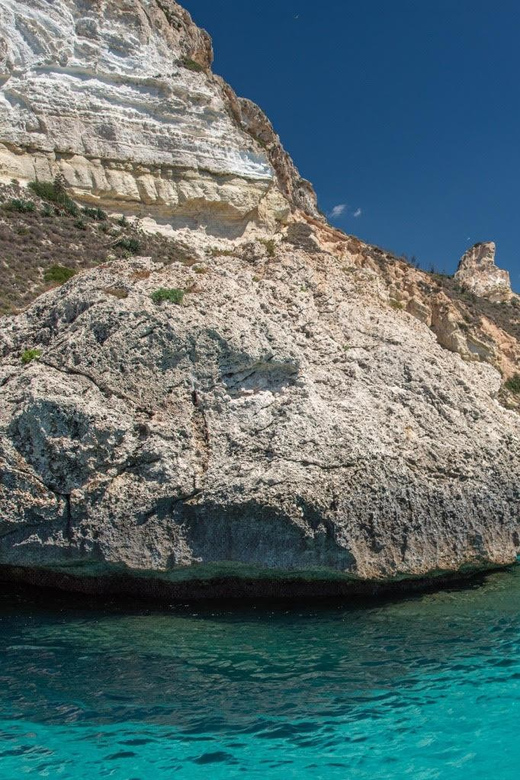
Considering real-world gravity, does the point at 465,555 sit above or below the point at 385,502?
below

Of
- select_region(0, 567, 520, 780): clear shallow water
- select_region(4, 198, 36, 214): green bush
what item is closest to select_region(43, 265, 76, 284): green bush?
select_region(4, 198, 36, 214): green bush

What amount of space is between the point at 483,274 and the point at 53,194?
138 ft

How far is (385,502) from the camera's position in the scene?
24.7 feet

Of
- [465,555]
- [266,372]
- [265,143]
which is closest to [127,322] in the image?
[266,372]

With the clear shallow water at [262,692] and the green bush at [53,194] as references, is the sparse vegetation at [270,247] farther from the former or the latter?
the green bush at [53,194]

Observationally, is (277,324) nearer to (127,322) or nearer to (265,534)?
(127,322)

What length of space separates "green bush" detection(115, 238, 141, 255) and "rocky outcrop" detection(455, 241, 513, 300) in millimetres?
34007

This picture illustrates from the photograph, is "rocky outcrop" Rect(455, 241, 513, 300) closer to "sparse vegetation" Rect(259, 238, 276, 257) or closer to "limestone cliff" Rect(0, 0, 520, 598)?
"sparse vegetation" Rect(259, 238, 276, 257)

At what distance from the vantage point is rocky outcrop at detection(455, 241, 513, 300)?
185 feet

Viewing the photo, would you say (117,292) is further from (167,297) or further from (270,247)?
(270,247)

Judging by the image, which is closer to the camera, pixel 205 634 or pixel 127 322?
pixel 205 634

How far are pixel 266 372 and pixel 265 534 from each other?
2313mm

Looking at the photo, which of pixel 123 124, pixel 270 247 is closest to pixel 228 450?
pixel 270 247

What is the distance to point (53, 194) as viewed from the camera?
34406 millimetres
